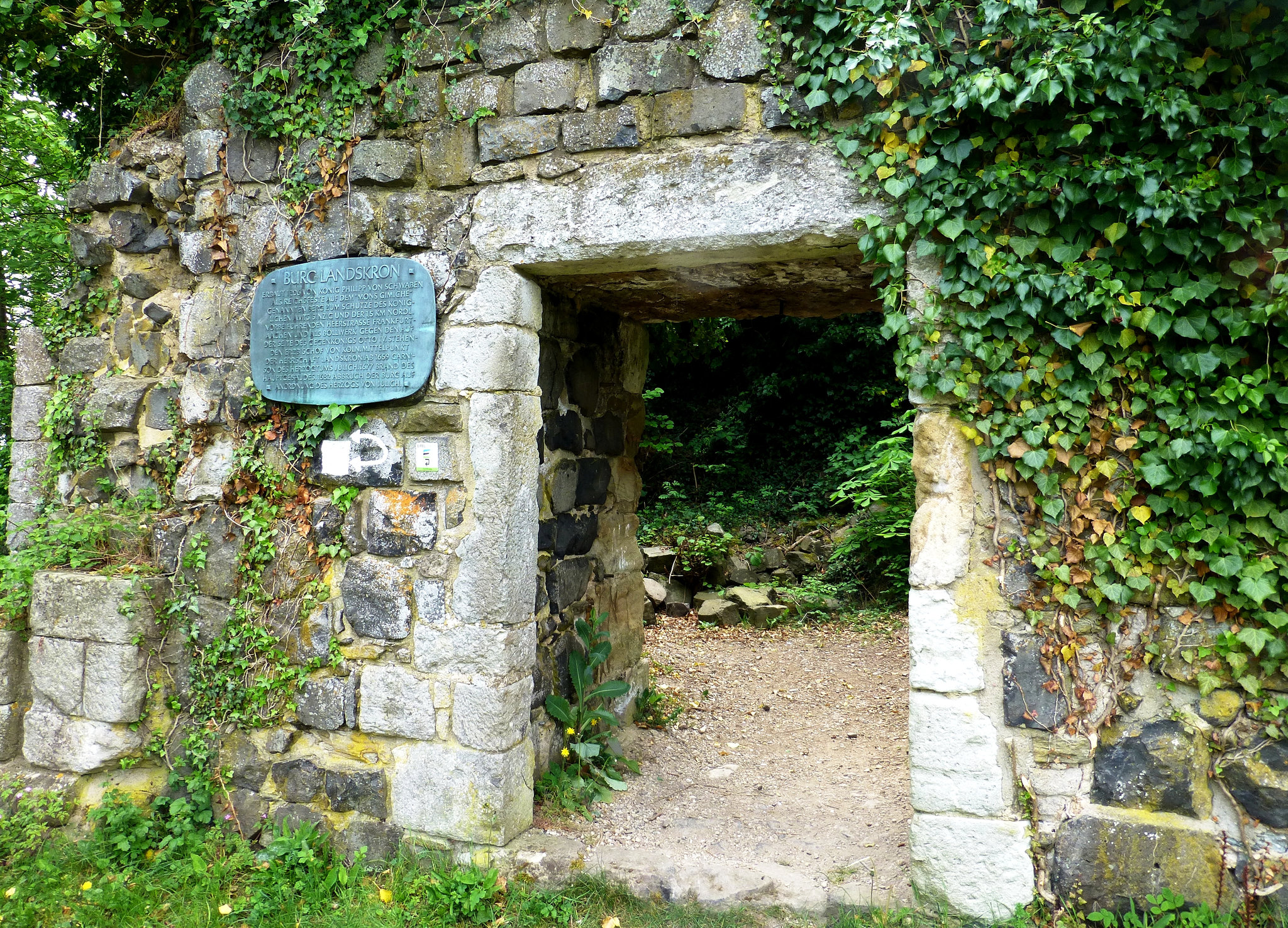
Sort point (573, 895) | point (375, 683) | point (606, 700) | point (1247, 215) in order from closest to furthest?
point (1247, 215), point (573, 895), point (375, 683), point (606, 700)

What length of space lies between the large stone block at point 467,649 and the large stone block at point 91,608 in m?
1.09

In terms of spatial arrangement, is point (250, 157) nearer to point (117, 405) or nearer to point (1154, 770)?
point (117, 405)

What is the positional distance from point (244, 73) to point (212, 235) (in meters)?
0.62

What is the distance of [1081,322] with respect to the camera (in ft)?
7.57

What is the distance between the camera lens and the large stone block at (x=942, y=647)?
2.42 metres

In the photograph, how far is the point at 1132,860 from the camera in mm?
2285

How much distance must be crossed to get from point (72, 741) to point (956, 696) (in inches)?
126

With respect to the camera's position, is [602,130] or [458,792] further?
[458,792]

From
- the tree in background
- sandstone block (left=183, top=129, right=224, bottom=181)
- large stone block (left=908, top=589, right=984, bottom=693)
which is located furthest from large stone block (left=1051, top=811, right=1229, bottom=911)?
the tree in background

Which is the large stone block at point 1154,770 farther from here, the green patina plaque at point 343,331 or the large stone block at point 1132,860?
the green patina plaque at point 343,331

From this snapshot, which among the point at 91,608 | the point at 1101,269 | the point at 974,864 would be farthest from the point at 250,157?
the point at 974,864

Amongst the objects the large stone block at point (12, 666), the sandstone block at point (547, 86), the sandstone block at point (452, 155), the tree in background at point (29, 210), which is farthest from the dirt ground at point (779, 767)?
the tree in background at point (29, 210)

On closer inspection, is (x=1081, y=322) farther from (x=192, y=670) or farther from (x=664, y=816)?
(x=192, y=670)

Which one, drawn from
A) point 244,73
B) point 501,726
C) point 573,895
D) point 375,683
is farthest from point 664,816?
point 244,73
